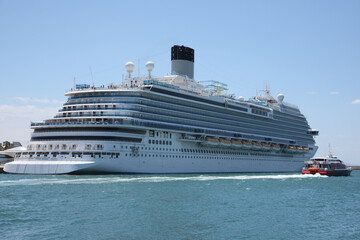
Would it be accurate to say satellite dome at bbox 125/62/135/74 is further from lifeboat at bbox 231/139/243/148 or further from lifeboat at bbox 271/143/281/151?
lifeboat at bbox 271/143/281/151

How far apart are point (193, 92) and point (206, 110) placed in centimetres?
438

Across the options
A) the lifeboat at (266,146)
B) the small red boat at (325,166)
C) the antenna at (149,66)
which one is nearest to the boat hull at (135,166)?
the lifeboat at (266,146)

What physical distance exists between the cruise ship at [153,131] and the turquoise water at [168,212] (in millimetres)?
12030

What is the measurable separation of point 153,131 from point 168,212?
110 ft

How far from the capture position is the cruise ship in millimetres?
55500

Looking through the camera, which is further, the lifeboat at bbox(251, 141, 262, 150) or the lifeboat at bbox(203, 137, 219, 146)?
the lifeboat at bbox(251, 141, 262, 150)

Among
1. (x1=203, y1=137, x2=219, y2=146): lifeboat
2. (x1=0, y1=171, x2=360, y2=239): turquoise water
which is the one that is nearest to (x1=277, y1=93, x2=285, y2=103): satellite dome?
(x1=203, y1=137, x2=219, y2=146): lifeboat

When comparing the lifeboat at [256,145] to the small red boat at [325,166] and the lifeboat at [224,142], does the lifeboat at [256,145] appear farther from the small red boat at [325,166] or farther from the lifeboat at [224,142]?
the small red boat at [325,166]

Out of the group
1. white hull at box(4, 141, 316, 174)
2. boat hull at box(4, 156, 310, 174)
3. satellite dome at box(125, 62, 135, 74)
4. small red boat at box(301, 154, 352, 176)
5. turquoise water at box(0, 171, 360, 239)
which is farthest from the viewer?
small red boat at box(301, 154, 352, 176)

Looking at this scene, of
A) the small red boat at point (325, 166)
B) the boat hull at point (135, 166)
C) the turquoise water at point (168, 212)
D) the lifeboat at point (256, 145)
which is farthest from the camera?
the lifeboat at point (256, 145)

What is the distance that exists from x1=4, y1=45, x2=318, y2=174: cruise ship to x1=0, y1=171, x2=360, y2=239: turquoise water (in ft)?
39.5

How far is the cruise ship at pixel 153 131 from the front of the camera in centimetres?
5550

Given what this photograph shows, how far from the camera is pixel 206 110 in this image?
76.6m

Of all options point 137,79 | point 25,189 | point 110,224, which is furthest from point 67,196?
point 137,79
